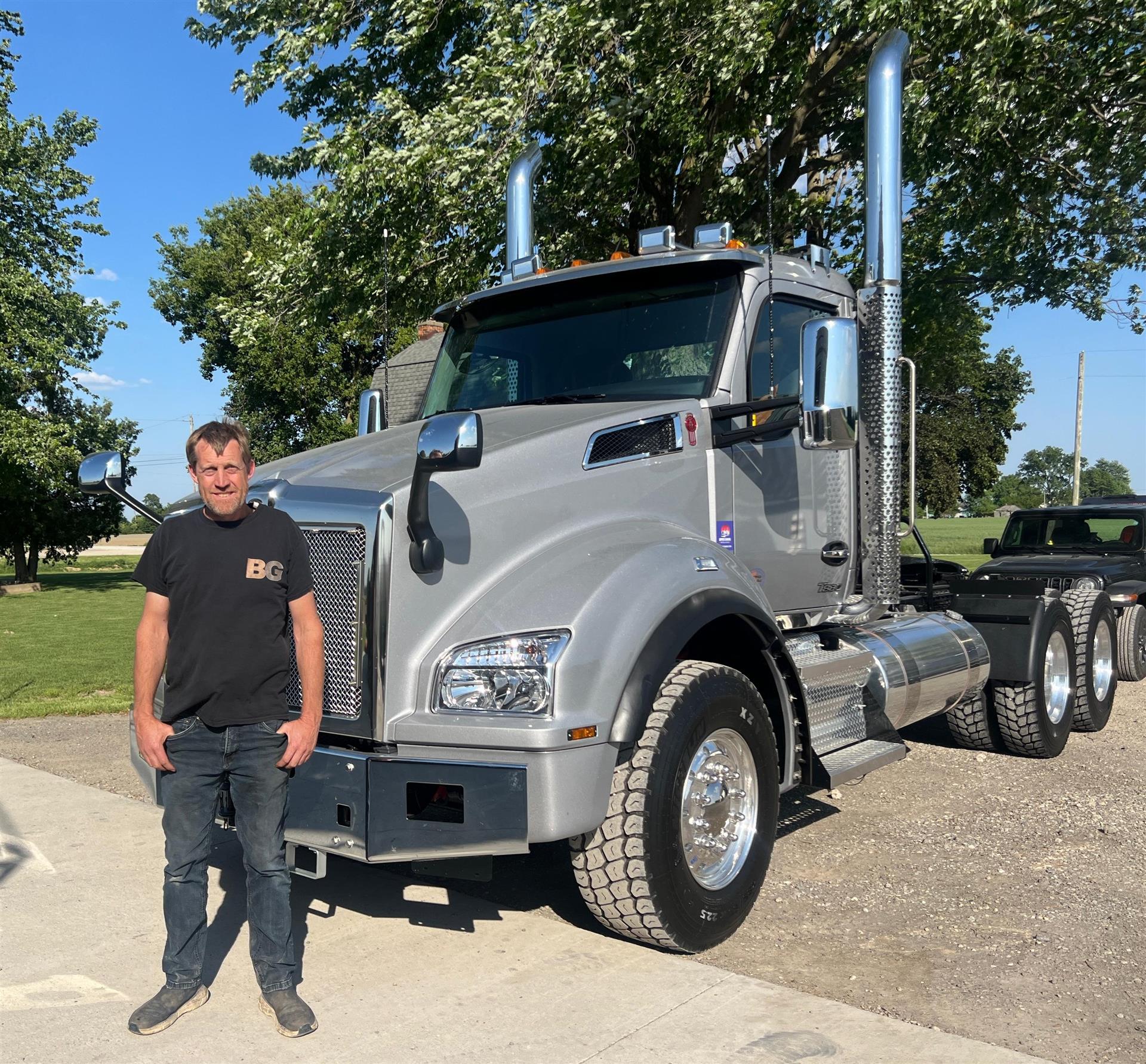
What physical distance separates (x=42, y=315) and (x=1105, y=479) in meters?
130

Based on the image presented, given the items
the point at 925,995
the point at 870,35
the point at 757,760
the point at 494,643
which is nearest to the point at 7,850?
the point at 494,643

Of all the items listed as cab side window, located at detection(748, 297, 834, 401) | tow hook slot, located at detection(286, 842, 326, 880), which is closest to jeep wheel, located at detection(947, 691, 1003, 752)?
cab side window, located at detection(748, 297, 834, 401)

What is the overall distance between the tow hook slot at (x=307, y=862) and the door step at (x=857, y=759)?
223cm

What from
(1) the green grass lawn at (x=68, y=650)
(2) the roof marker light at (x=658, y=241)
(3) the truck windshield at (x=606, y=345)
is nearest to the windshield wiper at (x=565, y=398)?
(3) the truck windshield at (x=606, y=345)

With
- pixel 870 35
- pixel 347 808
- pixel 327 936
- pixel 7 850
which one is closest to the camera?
pixel 347 808

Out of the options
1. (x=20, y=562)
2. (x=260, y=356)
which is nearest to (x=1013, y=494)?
(x=260, y=356)

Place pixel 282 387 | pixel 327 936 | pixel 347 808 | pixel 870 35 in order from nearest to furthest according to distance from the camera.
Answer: pixel 347 808, pixel 327 936, pixel 870 35, pixel 282 387

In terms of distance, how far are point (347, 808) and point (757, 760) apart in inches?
68.8

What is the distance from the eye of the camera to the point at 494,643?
3756 millimetres

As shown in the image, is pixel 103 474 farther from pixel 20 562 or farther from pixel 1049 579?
pixel 20 562

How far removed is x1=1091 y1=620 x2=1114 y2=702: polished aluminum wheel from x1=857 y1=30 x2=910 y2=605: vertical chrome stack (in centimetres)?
366

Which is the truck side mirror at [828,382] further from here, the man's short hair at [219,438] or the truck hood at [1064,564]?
the truck hood at [1064,564]

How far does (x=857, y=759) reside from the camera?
206 inches

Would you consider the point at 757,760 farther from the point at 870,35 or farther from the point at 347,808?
the point at 870,35
